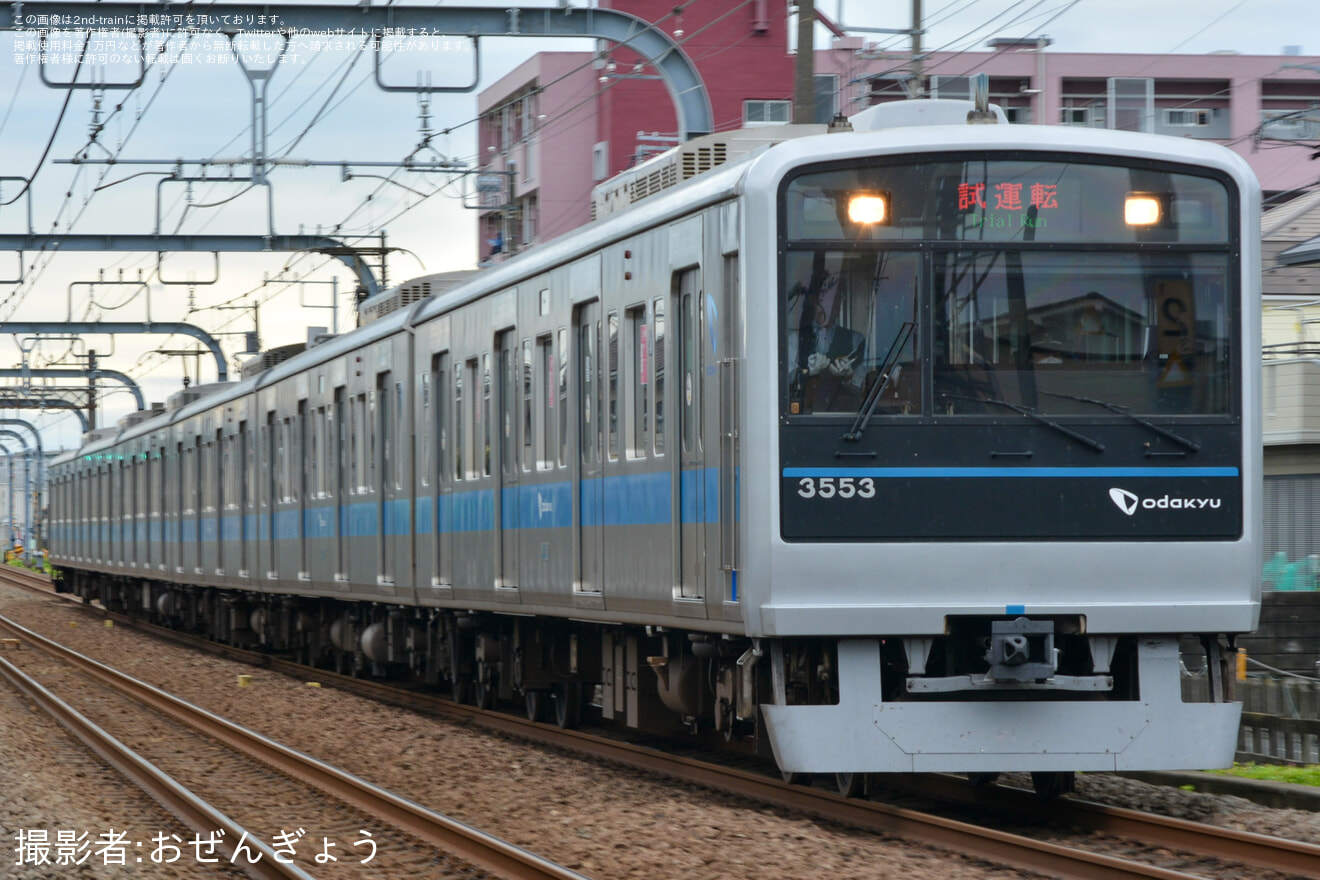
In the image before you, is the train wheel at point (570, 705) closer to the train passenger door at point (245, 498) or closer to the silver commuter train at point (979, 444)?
the silver commuter train at point (979, 444)

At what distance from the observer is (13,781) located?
1127cm

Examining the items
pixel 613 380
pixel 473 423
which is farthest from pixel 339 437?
pixel 613 380

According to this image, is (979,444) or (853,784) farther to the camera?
(853,784)

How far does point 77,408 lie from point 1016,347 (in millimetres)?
60371

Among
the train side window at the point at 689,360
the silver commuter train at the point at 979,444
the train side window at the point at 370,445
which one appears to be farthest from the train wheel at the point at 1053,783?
the train side window at the point at 370,445

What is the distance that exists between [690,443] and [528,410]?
307cm

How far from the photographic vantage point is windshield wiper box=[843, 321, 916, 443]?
8164 mm

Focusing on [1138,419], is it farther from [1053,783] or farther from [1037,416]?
[1053,783]

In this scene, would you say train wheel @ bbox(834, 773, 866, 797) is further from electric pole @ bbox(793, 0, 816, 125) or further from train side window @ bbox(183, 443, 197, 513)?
train side window @ bbox(183, 443, 197, 513)

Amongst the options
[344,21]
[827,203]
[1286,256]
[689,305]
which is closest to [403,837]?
[689,305]

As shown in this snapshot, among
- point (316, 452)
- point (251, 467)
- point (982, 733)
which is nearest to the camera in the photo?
point (982, 733)

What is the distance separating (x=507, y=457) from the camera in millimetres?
12727

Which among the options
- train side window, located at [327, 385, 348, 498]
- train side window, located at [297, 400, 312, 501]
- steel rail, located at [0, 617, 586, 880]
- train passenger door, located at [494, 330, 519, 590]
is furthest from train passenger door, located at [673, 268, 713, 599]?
train side window, located at [297, 400, 312, 501]

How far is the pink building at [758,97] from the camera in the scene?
43.6 m
